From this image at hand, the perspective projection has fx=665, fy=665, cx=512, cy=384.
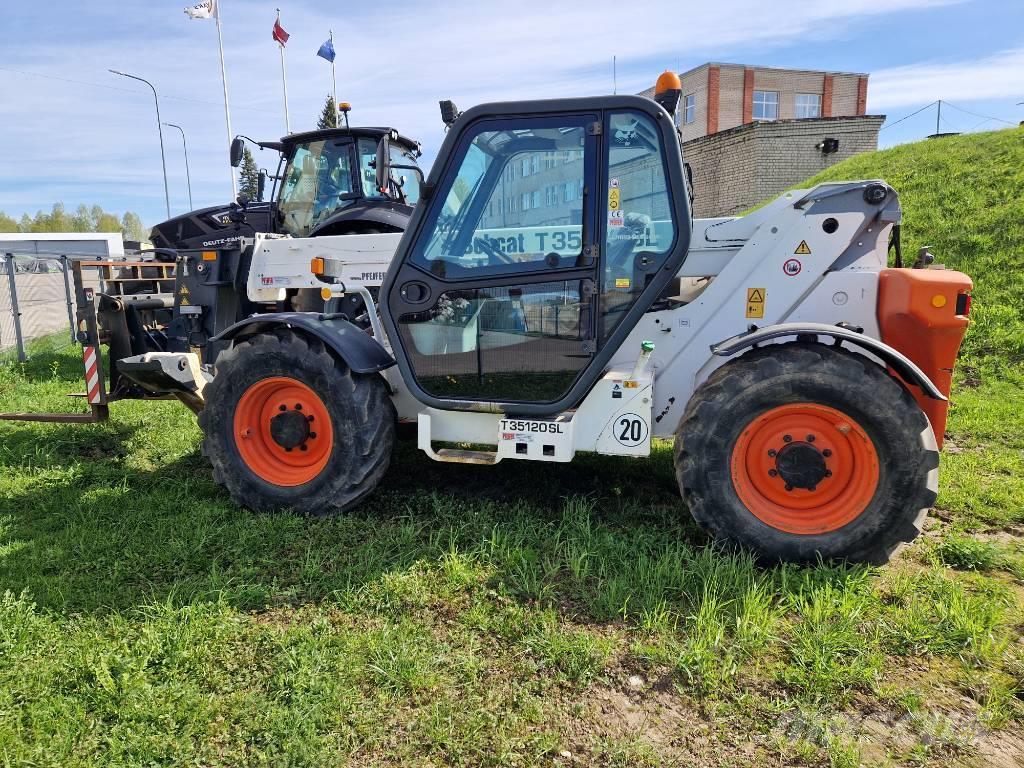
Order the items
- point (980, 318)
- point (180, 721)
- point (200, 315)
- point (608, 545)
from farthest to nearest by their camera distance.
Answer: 1. point (980, 318)
2. point (200, 315)
3. point (608, 545)
4. point (180, 721)

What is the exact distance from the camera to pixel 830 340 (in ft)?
10.9

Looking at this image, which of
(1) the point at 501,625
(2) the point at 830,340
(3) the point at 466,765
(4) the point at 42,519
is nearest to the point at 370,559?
(1) the point at 501,625

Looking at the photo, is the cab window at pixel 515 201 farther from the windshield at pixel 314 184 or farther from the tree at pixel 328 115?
the tree at pixel 328 115

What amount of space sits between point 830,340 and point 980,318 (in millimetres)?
6061

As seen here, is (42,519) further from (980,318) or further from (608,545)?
(980,318)

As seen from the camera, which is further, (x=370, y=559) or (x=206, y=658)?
(x=370, y=559)

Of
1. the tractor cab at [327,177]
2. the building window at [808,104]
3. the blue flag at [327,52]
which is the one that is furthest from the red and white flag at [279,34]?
the building window at [808,104]

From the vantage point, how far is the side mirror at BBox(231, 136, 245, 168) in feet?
26.2

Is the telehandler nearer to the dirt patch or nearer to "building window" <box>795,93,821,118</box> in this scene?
the dirt patch

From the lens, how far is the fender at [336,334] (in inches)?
156

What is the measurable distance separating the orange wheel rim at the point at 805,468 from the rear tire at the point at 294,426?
2.09 metres

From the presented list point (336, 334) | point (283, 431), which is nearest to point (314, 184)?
point (336, 334)

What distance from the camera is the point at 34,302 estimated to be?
52.2 feet

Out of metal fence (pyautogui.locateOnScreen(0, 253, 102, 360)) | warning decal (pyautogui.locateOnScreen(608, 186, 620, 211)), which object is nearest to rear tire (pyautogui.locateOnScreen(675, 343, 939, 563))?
warning decal (pyautogui.locateOnScreen(608, 186, 620, 211))
